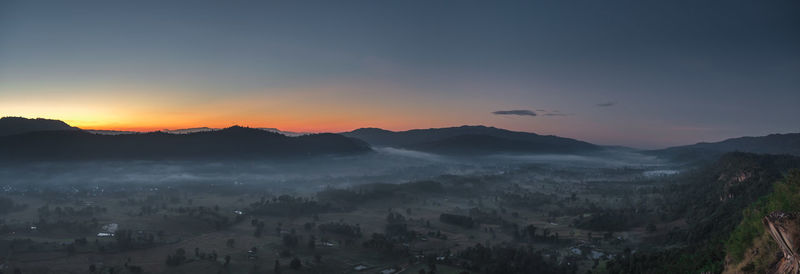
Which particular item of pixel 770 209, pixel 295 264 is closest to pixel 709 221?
pixel 770 209

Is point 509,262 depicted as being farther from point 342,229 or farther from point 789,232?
point 789,232

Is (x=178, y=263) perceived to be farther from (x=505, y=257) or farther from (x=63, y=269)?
(x=505, y=257)

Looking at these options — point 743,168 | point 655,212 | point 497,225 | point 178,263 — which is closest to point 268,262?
point 178,263

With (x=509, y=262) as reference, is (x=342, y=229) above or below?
below

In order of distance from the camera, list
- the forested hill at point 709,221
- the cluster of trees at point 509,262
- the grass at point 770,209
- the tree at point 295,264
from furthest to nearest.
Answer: the tree at point 295,264
the cluster of trees at point 509,262
the forested hill at point 709,221
the grass at point 770,209

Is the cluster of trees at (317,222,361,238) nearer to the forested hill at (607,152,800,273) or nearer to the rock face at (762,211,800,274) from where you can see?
the forested hill at (607,152,800,273)

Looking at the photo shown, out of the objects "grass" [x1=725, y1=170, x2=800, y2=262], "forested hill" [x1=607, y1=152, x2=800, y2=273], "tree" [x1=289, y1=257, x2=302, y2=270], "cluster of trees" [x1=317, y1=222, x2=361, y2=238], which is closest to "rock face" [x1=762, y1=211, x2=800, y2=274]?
"grass" [x1=725, y1=170, x2=800, y2=262]

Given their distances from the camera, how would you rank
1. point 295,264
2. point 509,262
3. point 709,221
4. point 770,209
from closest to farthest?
point 770,209
point 709,221
point 509,262
point 295,264

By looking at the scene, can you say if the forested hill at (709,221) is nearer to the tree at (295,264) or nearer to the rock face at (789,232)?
the rock face at (789,232)

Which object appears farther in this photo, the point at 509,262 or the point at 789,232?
the point at 509,262

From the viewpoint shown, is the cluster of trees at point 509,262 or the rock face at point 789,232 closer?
the rock face at point 789,232

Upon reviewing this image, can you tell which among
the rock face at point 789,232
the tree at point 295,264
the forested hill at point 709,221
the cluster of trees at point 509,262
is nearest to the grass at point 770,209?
the forested hill at point 709,221
